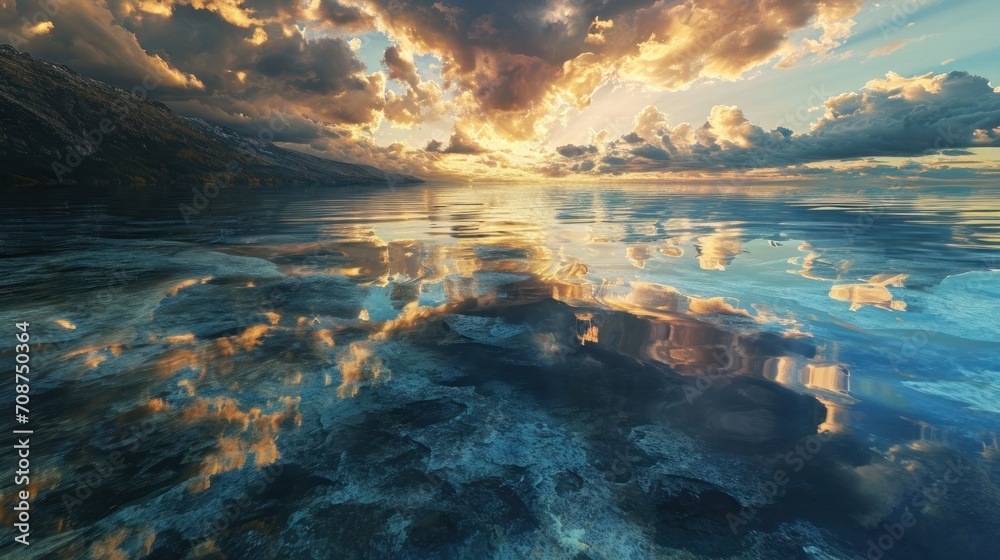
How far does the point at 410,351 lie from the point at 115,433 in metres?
4.38

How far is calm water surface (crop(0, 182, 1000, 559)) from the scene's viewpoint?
402 cm

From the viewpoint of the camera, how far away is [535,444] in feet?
17.6

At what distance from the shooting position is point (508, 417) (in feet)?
19.7

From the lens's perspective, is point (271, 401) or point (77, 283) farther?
point (77, 283)

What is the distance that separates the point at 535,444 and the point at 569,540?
1.51 meters

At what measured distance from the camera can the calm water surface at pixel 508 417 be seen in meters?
4.02

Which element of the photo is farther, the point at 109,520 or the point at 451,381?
the point at 451,381

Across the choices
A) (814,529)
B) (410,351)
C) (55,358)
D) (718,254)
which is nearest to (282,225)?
(55,358)

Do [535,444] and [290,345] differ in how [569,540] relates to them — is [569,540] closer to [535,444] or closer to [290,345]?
[535,444]

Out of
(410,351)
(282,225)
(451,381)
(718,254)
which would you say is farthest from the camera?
(282,225)

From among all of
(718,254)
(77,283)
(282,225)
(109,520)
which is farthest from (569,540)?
(282,225)

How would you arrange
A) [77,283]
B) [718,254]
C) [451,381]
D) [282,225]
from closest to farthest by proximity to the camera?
[451,381] → [77,283] → [718,254] → [282,225]

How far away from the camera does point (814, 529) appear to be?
4.07 meters

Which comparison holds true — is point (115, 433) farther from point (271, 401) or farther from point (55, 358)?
point (55, 358)
